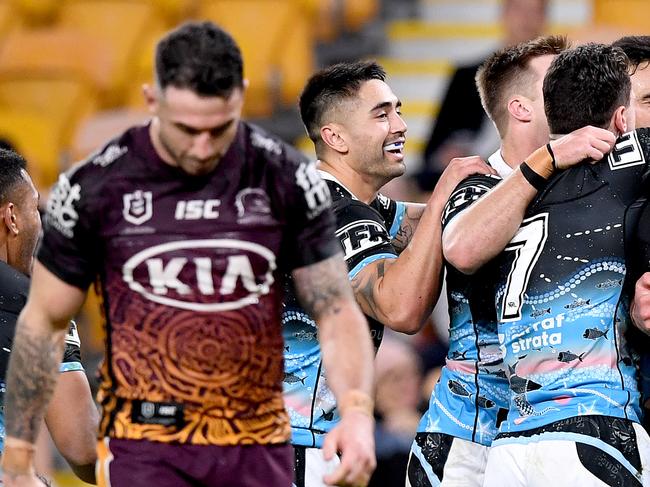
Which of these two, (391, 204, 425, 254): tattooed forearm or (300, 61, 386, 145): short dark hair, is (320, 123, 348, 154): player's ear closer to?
(300, 61, 386, 145): short dark hair

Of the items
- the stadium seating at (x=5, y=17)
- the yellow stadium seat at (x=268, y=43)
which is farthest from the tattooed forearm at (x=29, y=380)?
the stadium seating at (x=5, y=17)

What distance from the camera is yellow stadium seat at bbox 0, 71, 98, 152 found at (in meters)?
10.9

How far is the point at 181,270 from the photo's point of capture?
402cm

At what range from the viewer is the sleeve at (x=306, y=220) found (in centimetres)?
407

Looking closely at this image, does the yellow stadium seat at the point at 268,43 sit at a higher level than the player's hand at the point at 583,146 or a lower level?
higher

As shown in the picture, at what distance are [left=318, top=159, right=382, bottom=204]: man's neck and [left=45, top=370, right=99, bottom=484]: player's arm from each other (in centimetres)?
139

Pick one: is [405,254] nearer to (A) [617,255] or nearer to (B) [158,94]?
(A) [617,255]

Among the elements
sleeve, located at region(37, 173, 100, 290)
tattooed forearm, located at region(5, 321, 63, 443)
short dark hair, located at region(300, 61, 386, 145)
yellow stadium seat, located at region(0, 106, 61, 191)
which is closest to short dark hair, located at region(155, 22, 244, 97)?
sleeve, located at region(37, 173, 100, 290)

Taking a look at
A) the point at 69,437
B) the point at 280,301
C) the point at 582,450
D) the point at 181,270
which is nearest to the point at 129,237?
the point at 181,270

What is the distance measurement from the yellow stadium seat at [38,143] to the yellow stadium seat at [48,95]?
0.38 m

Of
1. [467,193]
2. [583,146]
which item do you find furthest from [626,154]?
[467,193]

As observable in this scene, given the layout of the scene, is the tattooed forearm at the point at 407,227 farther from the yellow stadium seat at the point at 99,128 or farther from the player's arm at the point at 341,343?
the yellow stadium seat at the point at 99,128

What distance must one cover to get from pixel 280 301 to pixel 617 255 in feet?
3.66

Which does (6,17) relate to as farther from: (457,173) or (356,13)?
(457,173)
